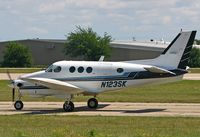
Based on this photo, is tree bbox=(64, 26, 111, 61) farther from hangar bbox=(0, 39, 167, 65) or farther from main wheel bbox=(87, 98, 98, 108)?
main wheel bbox=(87, 98, 98, 108)

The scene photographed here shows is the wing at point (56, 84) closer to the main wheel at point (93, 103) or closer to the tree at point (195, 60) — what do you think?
the main wheel at point (93, 103)

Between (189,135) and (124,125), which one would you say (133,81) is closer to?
(124,125)

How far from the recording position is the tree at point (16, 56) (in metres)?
101

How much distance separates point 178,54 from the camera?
26.8 meters

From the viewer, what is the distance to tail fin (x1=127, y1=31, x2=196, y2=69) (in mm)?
26672

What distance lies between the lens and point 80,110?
2694cm

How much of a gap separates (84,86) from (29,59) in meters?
75.7

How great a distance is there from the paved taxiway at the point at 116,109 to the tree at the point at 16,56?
70.8 metres

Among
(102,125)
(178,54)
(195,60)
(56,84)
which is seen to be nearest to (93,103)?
(56,84)

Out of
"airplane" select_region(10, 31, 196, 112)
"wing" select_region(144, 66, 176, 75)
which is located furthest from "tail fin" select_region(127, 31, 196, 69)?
"wing" select_region(144, 66, 176, 75)

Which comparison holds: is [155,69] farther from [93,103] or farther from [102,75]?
[93,103]

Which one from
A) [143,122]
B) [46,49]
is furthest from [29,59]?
[143,122]

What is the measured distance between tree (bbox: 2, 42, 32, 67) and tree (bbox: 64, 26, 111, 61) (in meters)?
9.00

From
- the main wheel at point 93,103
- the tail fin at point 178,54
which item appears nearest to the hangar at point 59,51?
the main wheel at point 93,103
